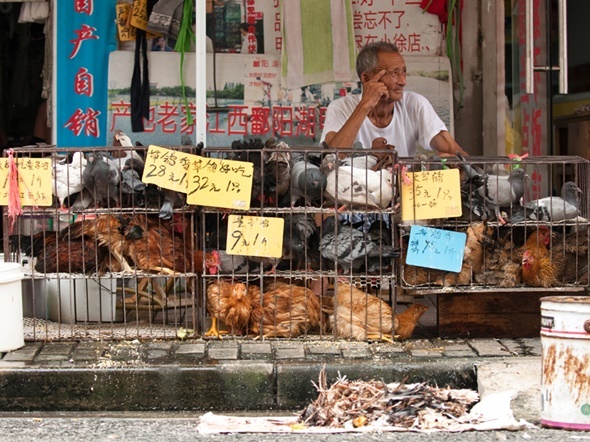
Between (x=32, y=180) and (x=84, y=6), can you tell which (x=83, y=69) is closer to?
(x=84, y=6)

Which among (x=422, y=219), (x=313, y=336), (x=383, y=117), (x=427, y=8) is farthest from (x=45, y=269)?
(x=427, y=8)

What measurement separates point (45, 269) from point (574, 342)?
3456 millimetres

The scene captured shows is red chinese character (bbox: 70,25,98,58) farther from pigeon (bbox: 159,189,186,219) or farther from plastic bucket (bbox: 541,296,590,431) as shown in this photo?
plastic bucket (bbox: 541,296,590,431)


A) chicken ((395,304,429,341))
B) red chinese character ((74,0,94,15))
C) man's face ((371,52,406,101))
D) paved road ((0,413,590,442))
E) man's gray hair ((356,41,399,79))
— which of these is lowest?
paved road ((0,413,590,442))

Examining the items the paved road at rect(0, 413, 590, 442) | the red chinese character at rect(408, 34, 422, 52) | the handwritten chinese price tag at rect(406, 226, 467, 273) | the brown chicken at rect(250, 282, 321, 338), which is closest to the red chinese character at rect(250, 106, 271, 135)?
the red chinese character at rect(408, 34, 422, 52)

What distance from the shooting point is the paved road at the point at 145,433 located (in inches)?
213

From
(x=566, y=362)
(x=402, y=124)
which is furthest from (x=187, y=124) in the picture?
(x=566, y=362)

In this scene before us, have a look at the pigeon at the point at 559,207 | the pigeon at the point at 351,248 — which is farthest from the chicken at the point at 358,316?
the pigeon at the point at 559,207

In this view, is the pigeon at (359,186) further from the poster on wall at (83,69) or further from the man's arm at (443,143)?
the poster on wall at (83,69)

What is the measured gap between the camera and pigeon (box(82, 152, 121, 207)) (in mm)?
6695

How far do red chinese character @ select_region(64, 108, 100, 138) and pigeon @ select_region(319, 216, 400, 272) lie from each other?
3.20 metres

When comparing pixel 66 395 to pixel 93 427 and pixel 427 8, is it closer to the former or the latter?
pixel 93 427

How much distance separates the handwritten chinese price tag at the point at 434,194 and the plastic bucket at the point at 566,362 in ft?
4.64

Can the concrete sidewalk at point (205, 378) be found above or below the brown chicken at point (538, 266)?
below
